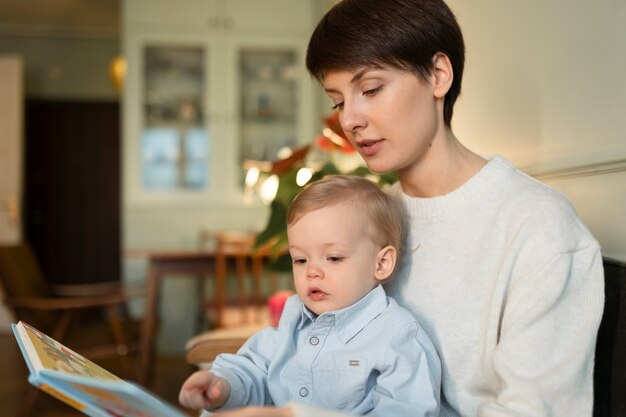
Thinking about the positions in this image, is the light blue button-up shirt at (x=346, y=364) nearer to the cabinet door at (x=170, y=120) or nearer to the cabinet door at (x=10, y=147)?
the cabinet door at (x=170, y=120)

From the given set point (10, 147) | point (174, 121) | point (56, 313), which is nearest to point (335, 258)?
point (56, 313)

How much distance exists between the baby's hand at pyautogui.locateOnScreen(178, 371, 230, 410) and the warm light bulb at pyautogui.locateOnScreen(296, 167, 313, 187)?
2.96 ft

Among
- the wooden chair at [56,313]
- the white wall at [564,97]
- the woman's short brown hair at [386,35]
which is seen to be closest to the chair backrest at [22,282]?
the wooden chair at [56,313]

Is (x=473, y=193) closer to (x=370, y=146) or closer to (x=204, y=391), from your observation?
(x=370, y=146)

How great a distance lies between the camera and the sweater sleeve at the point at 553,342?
94cm

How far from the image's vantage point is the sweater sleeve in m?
0.94

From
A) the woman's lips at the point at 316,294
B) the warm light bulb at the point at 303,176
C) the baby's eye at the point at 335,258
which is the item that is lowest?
the woman's lips at the point at 316,294

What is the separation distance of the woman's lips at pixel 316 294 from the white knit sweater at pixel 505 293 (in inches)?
6.8

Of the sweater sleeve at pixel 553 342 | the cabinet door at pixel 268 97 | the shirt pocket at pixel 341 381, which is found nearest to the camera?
the sweater sleeve at pixel 553 342

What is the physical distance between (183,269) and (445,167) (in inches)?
117

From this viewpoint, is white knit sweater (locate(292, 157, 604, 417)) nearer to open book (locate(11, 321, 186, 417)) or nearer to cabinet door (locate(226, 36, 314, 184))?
open book (locate(11, 321, 186, 417))

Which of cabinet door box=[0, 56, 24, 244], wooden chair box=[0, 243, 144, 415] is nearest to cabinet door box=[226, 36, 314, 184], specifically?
wooden chair box=[0, 243, 144, 415]

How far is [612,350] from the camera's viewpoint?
1.02 metres

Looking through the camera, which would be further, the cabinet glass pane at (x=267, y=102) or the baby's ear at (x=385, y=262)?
the cabinet glass pane at (x=267, y=102)
